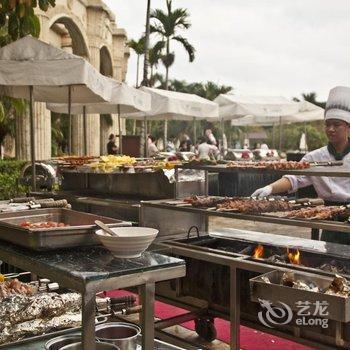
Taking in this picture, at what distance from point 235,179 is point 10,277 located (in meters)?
6.87

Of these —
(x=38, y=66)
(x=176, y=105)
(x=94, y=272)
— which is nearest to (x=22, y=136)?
(x=176, y=105)

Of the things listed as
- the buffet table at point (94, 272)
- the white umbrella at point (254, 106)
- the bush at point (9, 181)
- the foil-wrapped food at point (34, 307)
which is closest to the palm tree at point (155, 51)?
the white umbrella at point (254, 106)

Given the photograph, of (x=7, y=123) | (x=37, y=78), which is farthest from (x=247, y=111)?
(x=37, y=78)

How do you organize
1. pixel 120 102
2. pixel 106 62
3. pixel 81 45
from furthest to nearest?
pixel 106 62 → pixel 81 45 → pixel 120 102

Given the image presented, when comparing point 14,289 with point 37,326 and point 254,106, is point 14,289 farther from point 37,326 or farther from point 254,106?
point 254,106

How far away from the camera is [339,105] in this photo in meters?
4.33

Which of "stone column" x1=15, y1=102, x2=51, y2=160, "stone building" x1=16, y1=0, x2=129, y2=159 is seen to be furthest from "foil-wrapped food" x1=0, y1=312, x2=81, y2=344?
"stone building" x1=16, y1=0, x2=129, y2=159

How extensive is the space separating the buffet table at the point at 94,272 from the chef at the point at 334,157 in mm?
2388

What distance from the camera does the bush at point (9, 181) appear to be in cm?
930

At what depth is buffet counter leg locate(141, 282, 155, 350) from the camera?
215 cm

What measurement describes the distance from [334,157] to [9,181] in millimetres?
6826

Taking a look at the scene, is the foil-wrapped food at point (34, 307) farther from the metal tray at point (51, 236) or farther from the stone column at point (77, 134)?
the stone column at point (77, 134)

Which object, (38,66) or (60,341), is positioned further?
(38,66)

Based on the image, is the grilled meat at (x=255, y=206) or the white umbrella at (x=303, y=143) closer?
the grilled meat at (x=255, y=206)
